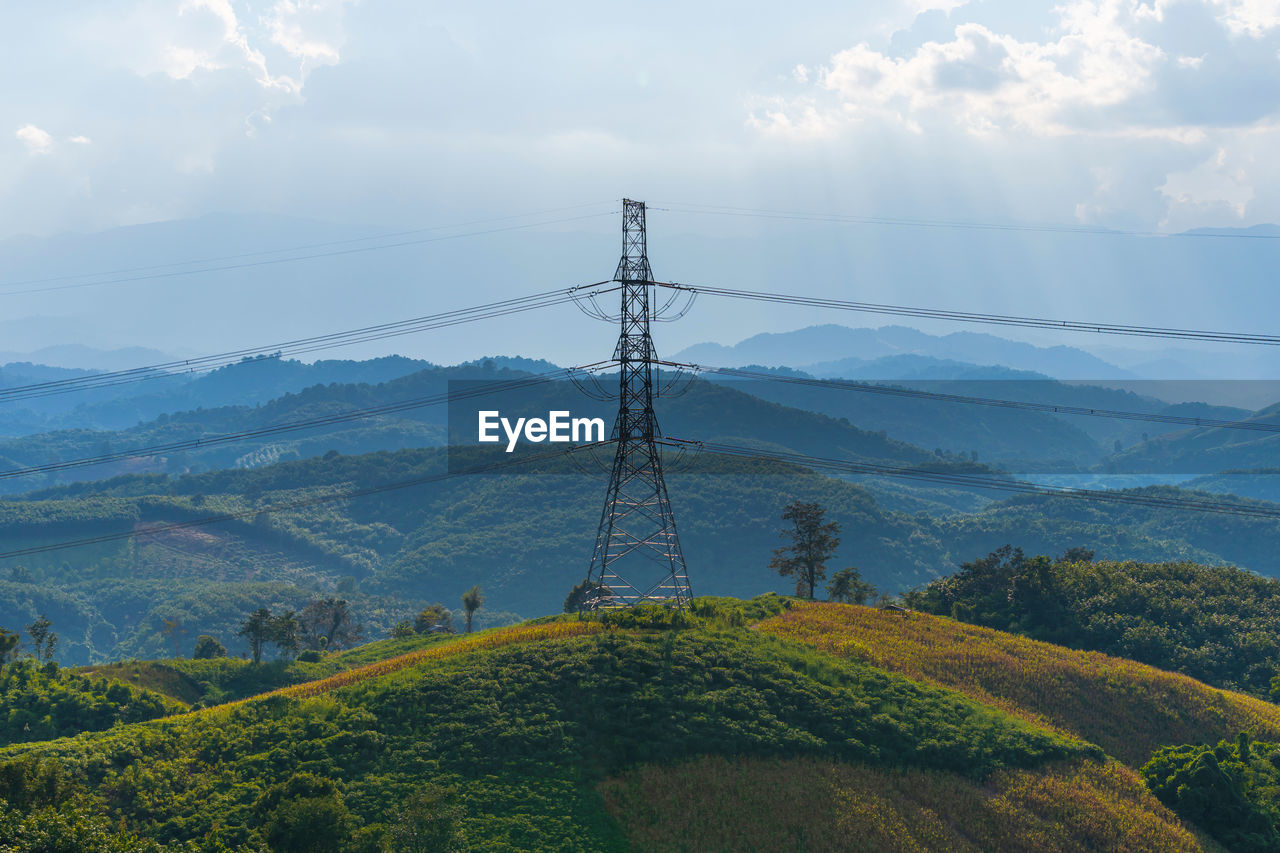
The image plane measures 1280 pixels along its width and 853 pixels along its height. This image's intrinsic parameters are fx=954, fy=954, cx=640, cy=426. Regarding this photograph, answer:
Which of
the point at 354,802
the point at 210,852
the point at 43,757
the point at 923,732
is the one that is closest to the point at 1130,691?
the point at 923,732

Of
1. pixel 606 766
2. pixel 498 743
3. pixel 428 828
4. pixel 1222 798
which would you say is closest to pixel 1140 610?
pixel 1222 798

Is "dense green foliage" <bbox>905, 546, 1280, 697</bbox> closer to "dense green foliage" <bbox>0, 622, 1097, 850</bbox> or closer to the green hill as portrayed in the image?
the green hill

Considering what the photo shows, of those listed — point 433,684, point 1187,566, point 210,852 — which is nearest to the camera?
point 210,852

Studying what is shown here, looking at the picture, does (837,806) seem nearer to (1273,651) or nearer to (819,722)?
(819,722)

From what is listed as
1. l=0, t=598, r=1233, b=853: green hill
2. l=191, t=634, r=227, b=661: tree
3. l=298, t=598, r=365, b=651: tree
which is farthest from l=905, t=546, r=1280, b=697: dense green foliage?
l=298, t=598, r=365, b=651: tree

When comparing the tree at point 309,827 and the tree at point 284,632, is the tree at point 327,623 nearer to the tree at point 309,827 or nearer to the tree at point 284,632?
the tree at point 284,632

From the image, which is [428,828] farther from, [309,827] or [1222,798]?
[1222,798]
